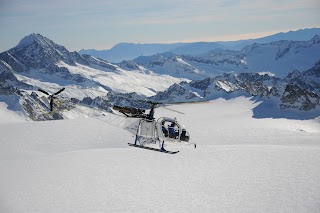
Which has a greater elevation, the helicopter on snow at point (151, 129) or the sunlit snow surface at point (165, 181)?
the helicopter on snow at point (151, 129)

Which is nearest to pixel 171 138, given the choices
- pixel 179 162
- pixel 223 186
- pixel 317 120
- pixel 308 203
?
pixel 179 162

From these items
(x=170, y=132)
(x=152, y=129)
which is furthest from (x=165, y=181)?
(x=152, y=129)

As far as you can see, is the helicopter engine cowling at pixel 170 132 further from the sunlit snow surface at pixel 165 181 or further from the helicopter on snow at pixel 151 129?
the sunlit snow surface at pixel 165 181

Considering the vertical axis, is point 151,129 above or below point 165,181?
above

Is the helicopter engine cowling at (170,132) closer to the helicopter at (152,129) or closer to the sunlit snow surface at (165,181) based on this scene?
the helicopter at (152,129)

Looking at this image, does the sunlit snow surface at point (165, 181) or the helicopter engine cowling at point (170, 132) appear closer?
the sunlit snow surface at point (165, 181)

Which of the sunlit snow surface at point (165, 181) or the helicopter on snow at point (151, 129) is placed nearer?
the sunlit snow surface at point (165, 181)

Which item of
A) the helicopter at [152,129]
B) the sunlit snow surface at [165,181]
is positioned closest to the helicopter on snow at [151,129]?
the helicopter at [152,129]

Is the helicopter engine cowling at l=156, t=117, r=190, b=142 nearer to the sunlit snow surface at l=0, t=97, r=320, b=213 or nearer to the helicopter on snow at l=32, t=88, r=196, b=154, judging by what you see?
the helicopter on snow at l=32, t=88, r=196, b=154

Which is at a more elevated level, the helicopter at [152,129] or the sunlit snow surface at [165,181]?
the helicopter at [152,129]

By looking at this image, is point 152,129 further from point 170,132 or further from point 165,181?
point 165,181

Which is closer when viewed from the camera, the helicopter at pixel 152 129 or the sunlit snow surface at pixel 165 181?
the sunlit snow surface at pixel 165 181

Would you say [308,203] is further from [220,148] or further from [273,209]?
[220,148]

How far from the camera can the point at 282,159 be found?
105ft
